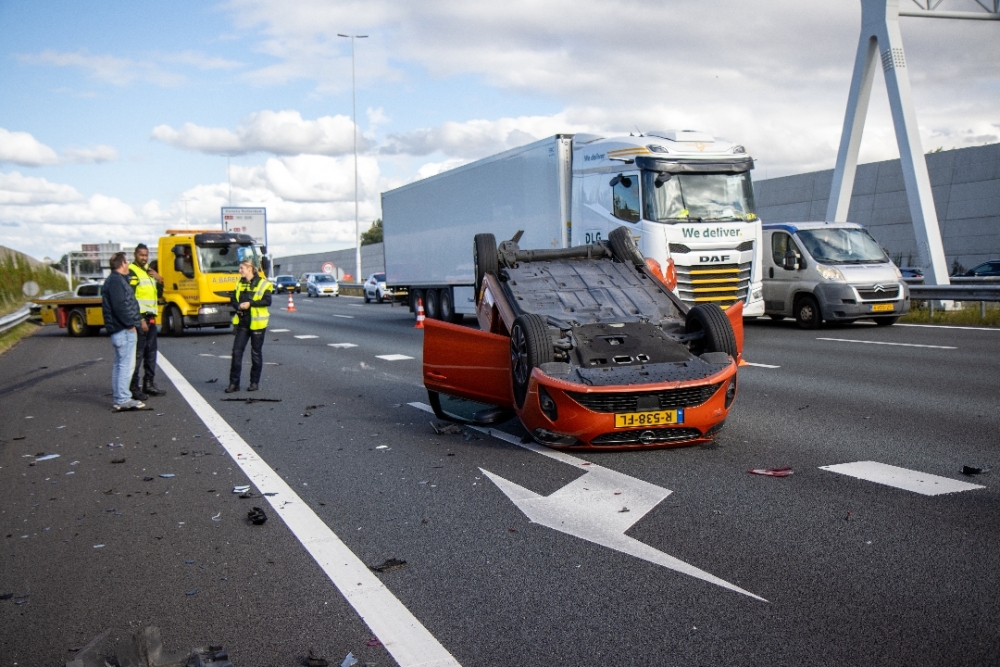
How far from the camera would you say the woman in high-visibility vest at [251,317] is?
12.4 meters

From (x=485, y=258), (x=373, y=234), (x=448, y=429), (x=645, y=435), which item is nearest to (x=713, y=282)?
(x=485, y=258)

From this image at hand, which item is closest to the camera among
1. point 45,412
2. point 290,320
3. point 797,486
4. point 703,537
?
point 703,537

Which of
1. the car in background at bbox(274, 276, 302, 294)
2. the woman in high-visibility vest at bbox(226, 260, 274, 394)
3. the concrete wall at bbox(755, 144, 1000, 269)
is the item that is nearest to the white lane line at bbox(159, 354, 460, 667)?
the woman in high-visibility vest at bbox(226, 260, 274, 394)

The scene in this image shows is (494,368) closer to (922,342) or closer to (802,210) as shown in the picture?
(922,342)

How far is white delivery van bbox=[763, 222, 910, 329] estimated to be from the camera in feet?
61.5

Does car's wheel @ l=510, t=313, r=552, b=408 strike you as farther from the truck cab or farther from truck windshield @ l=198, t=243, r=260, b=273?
truck windshield @ l=198, t=243, r=260, b=273

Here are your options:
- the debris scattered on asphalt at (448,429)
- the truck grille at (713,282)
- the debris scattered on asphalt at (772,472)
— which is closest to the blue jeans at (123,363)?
the debris scattered on asphalt at (448,429)

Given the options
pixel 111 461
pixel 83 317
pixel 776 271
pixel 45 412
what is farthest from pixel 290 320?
pixel 111 461

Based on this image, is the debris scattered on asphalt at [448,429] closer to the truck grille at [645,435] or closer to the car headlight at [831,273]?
the truck grille at [645,435]

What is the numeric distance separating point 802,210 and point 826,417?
35501mm

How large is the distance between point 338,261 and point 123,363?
77739mm

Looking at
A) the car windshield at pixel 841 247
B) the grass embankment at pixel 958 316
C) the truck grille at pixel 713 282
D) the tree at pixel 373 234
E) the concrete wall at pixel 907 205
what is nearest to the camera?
the truck grille at pixel 713 282

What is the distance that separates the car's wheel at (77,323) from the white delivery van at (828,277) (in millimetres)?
17711

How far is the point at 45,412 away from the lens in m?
11.1
